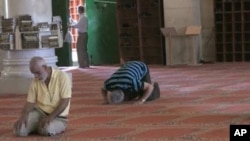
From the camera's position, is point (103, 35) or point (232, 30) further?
point (103, 35)

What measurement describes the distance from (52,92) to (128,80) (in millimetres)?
2086

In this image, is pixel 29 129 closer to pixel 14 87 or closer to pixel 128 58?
pixel 14 87

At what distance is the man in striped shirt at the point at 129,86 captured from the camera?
7.51 m

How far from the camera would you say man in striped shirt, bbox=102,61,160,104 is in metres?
7.51

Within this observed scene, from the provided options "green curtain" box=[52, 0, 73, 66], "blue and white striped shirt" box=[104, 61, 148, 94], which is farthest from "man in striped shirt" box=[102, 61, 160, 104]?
"green curtain" box=[52, 0, 73, 66]

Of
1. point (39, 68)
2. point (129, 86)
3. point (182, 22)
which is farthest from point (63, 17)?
point (39, 68)

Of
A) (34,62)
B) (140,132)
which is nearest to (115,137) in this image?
(140,132)

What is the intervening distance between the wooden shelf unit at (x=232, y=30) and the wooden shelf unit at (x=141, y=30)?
→ 4.97 ft

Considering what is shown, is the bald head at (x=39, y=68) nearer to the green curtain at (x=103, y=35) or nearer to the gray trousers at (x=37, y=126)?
the gray trousers at (x=37, y=126)

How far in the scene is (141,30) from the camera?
616 inches

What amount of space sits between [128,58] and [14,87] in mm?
6547

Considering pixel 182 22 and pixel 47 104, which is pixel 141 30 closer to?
pixel 182 22

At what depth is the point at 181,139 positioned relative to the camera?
511cm

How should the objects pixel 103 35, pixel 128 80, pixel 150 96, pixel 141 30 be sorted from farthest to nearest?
1. pixel 103 35
2. pixel 141 30
3. pixel 150 96
4. pixel 128 80
